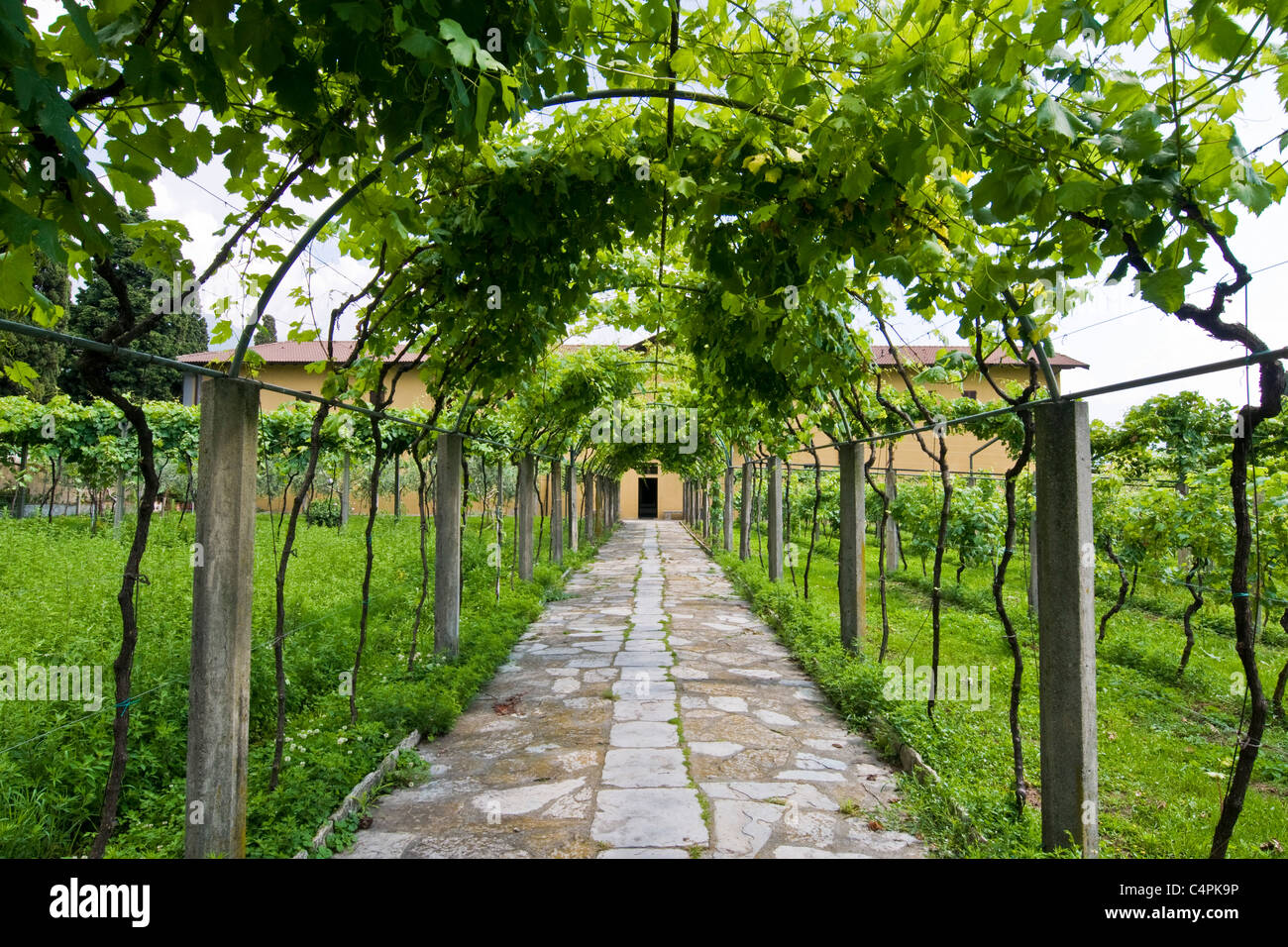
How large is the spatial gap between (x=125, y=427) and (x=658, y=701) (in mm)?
14424

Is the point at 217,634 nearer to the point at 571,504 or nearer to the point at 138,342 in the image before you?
the point at 571,504

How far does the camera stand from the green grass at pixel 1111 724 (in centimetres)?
358

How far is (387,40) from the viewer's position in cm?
196

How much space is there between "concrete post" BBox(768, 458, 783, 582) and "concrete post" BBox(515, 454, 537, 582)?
369cm

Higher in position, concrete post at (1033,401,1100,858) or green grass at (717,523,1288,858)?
concrete post at (1033,401,1100,858)

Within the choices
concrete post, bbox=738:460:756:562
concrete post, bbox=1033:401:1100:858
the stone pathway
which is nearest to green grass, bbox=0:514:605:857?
the stone pathway

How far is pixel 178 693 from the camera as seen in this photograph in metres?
4.41

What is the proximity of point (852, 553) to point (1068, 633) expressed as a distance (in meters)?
3.82

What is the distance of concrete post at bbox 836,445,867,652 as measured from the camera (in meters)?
6.70

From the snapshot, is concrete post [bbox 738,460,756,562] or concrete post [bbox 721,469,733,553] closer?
concrete post [bbox 738,460,756,562]

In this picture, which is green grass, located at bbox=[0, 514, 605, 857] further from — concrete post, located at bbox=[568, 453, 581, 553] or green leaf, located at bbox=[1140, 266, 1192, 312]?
concrete post, located at bbox=[568, 453, 581, 553]

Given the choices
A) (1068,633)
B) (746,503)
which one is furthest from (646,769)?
(746,503)

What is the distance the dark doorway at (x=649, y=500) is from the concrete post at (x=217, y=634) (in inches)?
1650
